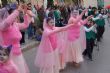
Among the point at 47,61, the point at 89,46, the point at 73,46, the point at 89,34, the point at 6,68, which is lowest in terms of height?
the point at 89,46

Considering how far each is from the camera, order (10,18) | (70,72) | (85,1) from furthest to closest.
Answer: (85,1) → (70,72) → (10,18)

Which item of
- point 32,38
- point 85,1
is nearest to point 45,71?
point 32,38

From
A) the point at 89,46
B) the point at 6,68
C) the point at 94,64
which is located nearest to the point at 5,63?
the point at 6,68

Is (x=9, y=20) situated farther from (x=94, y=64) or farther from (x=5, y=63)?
(x=94, y=64)

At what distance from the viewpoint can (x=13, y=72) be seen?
629cm

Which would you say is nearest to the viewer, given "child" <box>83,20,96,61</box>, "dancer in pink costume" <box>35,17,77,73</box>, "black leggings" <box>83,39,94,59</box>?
"dancer in pink costume" <box>35,17,77,73</box>

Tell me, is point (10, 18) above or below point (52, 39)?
above

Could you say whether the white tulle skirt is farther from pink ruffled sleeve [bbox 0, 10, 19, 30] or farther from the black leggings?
the black leggings

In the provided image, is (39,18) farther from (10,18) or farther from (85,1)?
(85,1)

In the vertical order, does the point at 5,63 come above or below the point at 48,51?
above

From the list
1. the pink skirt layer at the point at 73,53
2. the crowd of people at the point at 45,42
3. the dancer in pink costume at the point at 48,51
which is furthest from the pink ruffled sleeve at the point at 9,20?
the pink skirt layer at the point at 73,53

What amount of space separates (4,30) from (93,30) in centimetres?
496

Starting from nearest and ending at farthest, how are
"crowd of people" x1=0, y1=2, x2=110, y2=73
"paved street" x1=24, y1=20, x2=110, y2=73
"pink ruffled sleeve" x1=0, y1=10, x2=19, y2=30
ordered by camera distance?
"pink ruffled sleeve" x1=0, y1=10, x2=19, y2=30 < "crowd of people" x1=0, y1=2, x2=110, y2=73 < "paved street" x1=24, y1=20, x2=110, y2=73

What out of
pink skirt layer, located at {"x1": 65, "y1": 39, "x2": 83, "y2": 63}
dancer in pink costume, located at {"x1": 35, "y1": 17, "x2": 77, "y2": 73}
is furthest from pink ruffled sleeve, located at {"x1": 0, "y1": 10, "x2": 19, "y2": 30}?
pink skirt layer, located at {"x1": 65, "y1": 39, "x2": 83, "y2": 63}
